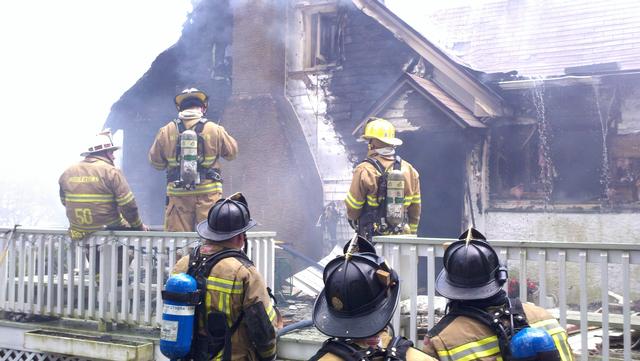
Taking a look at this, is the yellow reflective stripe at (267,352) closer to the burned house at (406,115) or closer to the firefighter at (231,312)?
the firefighter at (231,312)

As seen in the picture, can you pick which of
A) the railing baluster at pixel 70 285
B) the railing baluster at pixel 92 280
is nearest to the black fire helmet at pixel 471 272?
the railing baluster at pixel 92 280

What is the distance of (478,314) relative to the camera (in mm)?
2740

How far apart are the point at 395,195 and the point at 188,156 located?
2114 mm

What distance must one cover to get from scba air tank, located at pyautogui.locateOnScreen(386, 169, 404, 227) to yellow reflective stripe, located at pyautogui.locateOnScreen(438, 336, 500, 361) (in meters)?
3.28

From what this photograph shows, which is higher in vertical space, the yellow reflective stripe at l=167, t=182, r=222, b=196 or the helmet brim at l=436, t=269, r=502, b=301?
the yellow reflective stripe at l=167, t=182, r=222, b=196

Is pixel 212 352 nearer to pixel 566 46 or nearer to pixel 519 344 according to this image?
pixel 519 344

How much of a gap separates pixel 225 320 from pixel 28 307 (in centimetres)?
394

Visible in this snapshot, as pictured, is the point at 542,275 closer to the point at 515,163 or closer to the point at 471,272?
the point at 471,272

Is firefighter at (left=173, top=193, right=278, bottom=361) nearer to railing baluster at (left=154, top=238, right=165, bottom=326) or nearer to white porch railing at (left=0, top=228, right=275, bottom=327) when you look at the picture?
white porch railing at (left=0, top=228, right=275, bottom=327)

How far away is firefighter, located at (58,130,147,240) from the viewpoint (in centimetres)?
650

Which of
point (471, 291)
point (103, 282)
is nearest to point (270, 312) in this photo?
point (471, 291)

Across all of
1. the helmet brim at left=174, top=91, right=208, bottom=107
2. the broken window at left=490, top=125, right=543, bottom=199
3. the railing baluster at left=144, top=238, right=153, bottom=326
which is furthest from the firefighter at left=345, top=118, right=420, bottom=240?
the broken window at left=490, top=125, right=543, bottom=199

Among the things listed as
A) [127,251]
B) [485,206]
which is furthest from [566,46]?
[127,251]

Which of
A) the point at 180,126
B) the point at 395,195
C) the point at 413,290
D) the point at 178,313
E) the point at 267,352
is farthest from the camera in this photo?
the point at 180,126
